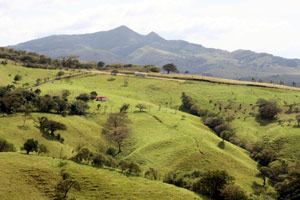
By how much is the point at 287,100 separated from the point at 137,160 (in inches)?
4906

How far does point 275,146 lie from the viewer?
115m


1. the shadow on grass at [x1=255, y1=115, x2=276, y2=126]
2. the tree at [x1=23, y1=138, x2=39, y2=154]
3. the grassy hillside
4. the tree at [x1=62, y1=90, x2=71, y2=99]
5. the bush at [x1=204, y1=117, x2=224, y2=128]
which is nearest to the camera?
the grassy hillside

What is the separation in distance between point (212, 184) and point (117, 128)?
4955cm

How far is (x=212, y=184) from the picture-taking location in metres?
72.9

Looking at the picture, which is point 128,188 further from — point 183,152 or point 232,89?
point 232,89

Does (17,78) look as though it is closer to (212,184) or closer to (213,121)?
(213,121)

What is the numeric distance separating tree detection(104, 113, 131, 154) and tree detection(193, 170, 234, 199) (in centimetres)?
4121

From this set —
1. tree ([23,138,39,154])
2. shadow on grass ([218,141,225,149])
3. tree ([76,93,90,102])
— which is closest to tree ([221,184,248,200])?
shadow on grass ([218,141,225,149])

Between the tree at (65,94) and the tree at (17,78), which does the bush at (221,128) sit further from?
the tree at (17,78)

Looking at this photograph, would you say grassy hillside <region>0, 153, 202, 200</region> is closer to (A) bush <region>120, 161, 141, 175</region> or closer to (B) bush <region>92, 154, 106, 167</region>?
(A) bush <region>120, 161, 141, 175</region>

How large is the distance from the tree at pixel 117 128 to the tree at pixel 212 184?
41211 mm

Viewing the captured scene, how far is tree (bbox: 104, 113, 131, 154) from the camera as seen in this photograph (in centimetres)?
10550

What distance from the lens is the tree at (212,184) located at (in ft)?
238

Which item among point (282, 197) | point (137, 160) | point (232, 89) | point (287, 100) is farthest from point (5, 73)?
point (287, 100)
